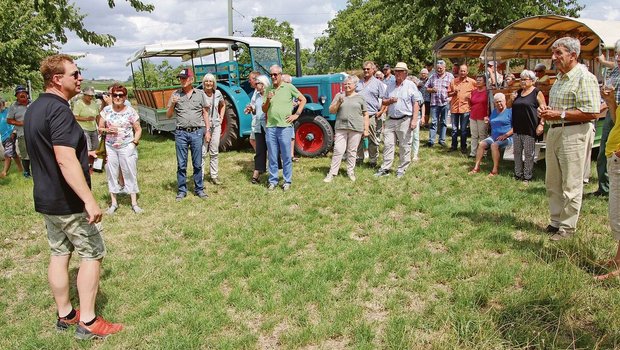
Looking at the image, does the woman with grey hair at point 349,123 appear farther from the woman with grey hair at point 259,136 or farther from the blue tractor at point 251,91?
the blue tractor at point 251,91

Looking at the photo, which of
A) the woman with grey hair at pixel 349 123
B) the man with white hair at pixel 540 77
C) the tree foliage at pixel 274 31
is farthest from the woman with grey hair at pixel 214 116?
the tree foliage at pixel 274 31

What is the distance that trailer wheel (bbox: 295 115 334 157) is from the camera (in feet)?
28.1

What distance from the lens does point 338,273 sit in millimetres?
3980

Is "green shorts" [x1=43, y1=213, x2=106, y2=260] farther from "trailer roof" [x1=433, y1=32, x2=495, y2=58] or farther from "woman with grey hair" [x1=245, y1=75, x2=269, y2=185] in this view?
"trailer roof" [x1=433, y1=32, x2=495, y2=58]

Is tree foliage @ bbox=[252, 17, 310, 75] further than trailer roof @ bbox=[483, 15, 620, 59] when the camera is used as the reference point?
Yes

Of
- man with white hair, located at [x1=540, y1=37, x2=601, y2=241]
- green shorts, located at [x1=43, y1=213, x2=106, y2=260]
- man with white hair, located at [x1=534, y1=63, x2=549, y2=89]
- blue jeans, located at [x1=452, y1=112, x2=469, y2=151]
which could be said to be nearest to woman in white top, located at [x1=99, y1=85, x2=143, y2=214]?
green shorts, located at [x1=43, y1=213, x2=106, y2=260]

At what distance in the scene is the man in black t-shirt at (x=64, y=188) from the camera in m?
2.94

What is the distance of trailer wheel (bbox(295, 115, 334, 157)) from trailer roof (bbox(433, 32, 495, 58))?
15.4 ft

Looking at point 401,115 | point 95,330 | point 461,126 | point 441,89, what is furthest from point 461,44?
point 95,330

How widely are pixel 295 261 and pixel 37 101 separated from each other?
8.10 feet

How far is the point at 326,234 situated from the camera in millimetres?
5027

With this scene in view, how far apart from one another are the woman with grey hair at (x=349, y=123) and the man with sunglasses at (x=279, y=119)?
64 centimetres

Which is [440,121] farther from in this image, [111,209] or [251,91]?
[111,209]

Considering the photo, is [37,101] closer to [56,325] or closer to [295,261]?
[56,325]
